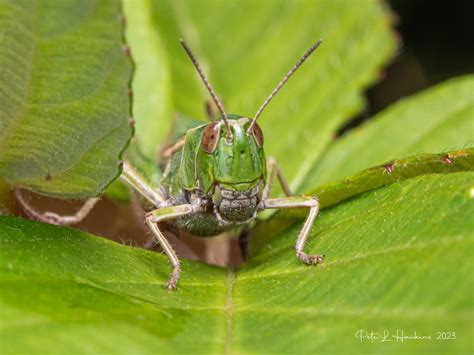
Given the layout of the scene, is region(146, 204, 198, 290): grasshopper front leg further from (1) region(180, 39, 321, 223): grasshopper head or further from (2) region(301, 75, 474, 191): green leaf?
(2) region(301, 75, 474, 191): green leaf

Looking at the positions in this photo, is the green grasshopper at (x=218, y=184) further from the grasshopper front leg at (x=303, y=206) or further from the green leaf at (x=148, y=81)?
the green leaf at (x=148, y=81)

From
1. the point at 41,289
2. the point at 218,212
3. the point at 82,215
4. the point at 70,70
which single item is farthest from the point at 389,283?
the point at 82,215

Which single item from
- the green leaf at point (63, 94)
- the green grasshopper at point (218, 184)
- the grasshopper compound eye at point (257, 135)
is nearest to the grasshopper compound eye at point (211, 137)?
the green grasshopper at point (218, 184)

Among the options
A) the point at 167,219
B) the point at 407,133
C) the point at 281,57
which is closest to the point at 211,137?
the point at 167,219

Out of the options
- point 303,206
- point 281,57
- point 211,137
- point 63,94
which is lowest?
point 63,94

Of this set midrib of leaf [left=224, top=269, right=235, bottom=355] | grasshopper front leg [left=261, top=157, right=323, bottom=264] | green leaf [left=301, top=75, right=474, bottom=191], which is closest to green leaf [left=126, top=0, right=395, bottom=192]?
green leaf [left=301, top=75, right=474, bottom=191]

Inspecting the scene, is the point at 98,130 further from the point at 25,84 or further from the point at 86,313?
the point at 86,313

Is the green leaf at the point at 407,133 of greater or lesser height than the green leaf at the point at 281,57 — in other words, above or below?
below

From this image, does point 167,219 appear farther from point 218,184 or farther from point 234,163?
point 234,163
